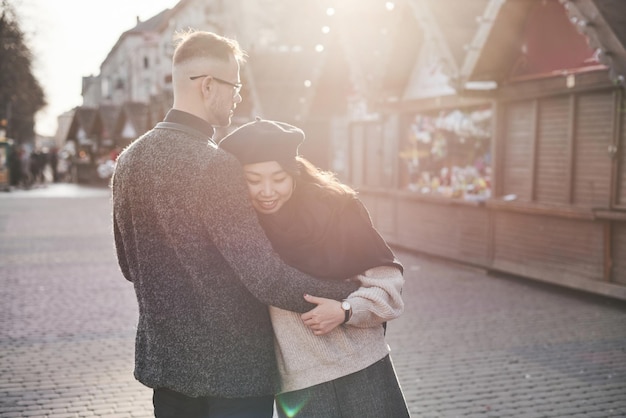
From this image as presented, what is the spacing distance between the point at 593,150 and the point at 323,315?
665 centimetres

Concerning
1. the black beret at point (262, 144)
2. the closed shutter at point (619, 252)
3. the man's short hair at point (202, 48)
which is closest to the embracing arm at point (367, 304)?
the black beret at point (262, 144)

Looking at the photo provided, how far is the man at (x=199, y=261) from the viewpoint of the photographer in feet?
7.90

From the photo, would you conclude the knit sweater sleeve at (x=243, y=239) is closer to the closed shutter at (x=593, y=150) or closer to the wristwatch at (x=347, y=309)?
the wristwatch at (x=347, y=309)

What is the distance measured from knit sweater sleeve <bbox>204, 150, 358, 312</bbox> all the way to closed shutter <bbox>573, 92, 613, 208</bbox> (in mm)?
6559

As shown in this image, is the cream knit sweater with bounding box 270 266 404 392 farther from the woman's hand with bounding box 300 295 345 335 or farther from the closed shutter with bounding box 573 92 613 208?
the closed shutter with bounding box 573 92 613 208

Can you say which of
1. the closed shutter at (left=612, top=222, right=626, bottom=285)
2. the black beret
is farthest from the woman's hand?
the closed shutter at (left=612, top=222, right=626, bottom=285)

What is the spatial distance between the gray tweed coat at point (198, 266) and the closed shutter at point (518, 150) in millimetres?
7493

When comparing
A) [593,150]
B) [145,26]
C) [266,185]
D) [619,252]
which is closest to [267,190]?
[266,185]

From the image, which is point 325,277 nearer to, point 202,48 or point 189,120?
point 189,120

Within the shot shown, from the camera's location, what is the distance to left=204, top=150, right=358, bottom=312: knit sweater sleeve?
7.86ft

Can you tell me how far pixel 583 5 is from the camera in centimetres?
729

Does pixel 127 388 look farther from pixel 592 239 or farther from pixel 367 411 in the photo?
pixel 592 239

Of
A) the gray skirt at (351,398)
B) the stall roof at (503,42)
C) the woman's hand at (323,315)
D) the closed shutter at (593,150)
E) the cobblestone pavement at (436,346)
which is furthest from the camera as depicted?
the stall roof at (503,42)

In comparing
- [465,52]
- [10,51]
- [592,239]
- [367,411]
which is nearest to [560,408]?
[367,411]
